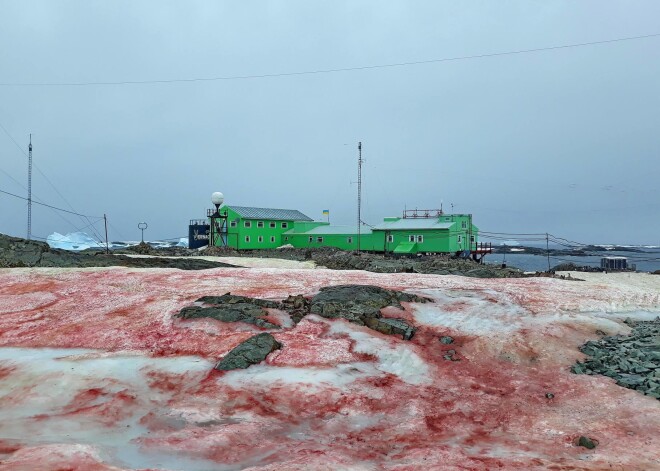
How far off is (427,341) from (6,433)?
11.6m

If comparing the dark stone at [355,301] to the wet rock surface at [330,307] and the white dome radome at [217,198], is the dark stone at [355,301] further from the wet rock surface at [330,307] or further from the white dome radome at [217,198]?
the white dome radome at [217,198]

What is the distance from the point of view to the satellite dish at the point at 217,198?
7300 cm

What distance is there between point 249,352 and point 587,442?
28.9 feet

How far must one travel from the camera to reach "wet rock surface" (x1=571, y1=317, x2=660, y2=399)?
11625 mm

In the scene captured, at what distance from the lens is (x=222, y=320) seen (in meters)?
16.2

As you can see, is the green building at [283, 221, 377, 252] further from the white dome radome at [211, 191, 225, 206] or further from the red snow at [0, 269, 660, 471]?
the red snow at [0, 269, 660, 471]

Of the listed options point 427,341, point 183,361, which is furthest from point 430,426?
point 183,361

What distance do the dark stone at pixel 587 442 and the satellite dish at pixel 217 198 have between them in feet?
226

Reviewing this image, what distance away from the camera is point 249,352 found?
528 inches

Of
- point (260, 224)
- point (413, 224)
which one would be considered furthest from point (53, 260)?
point (413, 224)

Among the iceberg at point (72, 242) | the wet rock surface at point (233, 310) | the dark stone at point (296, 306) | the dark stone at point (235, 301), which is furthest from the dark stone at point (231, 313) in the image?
the iceberg at point (72, 242)

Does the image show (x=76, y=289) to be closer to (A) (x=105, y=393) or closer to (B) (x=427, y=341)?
(A) (x=105, y=393)

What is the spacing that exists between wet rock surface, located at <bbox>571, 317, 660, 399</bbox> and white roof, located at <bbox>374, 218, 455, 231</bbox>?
1974 inches

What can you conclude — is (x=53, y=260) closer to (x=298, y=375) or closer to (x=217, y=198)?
(x=298, y=375)
